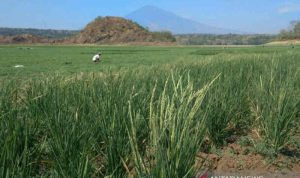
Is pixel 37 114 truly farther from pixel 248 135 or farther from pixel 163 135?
pixel 248 135

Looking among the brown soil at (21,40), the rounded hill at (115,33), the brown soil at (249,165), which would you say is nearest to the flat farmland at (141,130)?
the brown soil at (249,165)

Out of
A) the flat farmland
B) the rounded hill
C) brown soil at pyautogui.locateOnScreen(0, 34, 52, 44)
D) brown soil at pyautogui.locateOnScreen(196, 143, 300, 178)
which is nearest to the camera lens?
the flat farmland

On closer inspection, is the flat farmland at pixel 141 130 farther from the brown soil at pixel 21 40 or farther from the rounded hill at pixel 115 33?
the brown soil at pixel 21 40

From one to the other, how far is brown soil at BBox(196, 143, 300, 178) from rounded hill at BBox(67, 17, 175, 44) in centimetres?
9607

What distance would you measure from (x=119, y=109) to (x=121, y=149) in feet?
1.45

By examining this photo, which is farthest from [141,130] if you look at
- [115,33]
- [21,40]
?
[115,33]

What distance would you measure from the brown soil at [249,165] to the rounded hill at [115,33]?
96075 millimetres

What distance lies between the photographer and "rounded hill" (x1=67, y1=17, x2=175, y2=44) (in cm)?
10281

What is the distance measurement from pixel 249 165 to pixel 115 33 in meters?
101

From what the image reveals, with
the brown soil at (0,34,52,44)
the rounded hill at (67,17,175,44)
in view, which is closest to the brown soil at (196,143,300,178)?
the rounded hill at (67,17,175,44)

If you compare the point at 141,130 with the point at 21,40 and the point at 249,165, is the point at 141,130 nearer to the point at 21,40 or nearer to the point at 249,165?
the point at 249,165

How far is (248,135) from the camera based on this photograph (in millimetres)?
6340

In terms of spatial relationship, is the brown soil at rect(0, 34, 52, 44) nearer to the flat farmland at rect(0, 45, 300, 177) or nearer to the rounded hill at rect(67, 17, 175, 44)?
the rounded hill at rect(67, 17, 175, 44)

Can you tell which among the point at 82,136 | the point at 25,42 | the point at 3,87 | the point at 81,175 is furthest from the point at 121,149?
the point at 25,42
